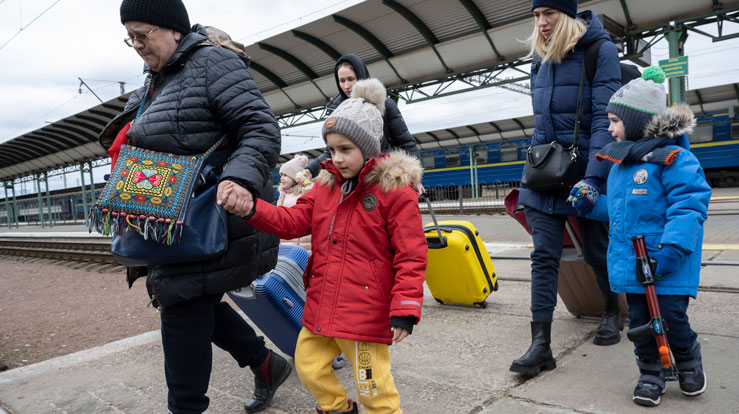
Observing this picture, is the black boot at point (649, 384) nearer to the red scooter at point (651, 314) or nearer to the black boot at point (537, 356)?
the red scooter at point (651, 314)

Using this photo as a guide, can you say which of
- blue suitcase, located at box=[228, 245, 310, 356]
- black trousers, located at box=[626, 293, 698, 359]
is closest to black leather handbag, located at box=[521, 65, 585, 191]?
black trousers, located at box=[626, 293, 698, 359]

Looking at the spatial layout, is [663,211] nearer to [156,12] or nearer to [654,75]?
[654,75]

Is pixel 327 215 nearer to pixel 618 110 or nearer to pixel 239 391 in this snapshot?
pixel 239 391

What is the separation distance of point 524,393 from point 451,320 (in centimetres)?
138

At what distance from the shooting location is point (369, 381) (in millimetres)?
1901

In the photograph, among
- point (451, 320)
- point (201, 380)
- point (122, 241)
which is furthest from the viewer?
point (451, 320)

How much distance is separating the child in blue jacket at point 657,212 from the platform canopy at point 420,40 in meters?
8.36

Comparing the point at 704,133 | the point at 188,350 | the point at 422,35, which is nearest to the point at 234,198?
the point at 188,350

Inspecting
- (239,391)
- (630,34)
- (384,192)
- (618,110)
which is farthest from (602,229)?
(630,34)

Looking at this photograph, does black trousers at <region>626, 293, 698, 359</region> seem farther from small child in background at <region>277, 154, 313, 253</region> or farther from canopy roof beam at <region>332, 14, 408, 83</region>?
canopy roof beam at <region>332, 14, 408, 83</region>

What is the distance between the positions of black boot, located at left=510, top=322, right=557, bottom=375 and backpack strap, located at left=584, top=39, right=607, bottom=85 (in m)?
1.39

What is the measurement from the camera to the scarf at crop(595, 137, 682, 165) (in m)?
2.20

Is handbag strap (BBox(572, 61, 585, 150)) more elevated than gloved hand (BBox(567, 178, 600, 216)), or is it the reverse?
handbag strap (BBox(572, 61, 585, 150))

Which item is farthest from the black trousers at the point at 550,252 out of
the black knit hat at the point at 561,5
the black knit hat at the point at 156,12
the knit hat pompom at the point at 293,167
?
the black knit hat at the point at 156,12
